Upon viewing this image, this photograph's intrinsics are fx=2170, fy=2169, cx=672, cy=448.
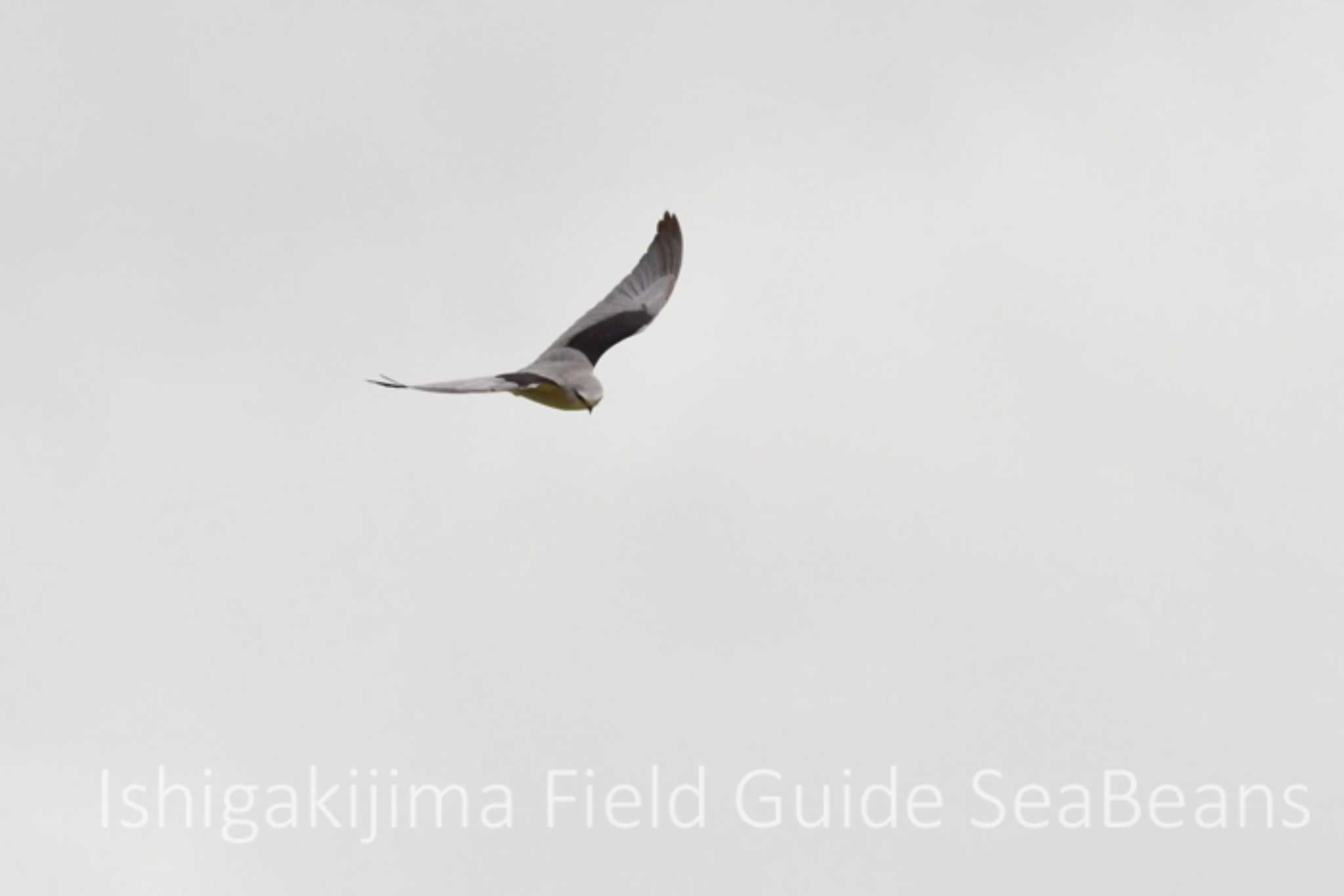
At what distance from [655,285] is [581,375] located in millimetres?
5665

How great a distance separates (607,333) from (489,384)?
731 cm

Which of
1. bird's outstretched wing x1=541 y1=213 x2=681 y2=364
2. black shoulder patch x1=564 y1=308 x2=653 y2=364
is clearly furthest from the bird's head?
bird's outstretched wing x1=541 y1=213 x2=681 y2=364

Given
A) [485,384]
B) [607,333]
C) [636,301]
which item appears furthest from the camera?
[636,301]

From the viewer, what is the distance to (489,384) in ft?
92.4

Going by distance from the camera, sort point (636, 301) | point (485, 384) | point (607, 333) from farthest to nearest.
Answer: point (636, 301) → point (607, 333) → point (485, 384)

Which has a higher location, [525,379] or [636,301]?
[636,301]

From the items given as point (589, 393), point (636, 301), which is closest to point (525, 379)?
point (589, 393)

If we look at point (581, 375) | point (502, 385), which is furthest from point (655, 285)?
point (502, 385)

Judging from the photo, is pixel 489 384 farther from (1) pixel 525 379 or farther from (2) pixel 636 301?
(2) pixel 636 301

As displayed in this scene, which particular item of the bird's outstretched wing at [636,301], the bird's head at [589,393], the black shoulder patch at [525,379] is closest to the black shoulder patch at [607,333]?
the bird's outstretched wing at [636,301]

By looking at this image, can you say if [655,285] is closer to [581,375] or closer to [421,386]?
[581,375]

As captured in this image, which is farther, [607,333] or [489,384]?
[607,333]

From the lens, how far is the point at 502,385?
28406 millimetres

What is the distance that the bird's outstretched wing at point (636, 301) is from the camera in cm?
3494
